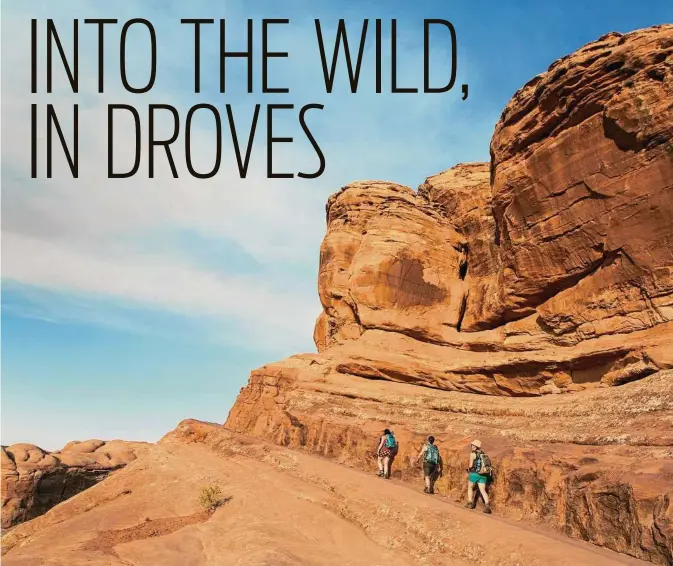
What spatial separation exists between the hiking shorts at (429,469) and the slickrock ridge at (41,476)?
39518mm

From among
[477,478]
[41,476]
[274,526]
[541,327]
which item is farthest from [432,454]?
[41,476]

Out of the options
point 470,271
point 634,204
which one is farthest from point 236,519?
point 470,271

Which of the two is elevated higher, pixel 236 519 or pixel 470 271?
pixel 470 271

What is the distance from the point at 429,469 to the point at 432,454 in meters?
0.41

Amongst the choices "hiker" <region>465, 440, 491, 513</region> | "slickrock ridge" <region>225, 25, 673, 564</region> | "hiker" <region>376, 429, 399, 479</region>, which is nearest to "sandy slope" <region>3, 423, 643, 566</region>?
"hiker" <region>465, 440, 491, 513</region>

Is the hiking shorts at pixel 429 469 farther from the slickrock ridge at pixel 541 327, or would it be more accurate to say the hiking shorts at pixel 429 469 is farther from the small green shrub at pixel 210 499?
the small green shrub at pixel 210 499

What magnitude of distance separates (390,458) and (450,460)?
7.21 feet

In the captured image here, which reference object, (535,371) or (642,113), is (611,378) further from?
(642,113)

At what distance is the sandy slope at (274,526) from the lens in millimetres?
10938

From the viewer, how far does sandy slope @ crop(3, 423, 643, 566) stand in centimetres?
1094

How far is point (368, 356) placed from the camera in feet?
93.6

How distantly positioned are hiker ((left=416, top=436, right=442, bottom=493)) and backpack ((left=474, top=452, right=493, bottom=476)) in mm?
1984

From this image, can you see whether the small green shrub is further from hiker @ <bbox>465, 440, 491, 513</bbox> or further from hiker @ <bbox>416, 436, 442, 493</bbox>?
hiker @ <bbox>465, 440, 491, 513</bbox>

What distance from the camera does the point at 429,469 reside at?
1578 centimetres
